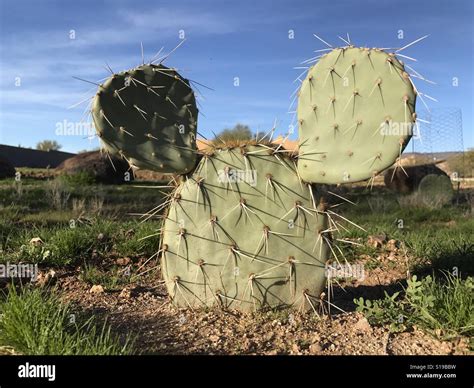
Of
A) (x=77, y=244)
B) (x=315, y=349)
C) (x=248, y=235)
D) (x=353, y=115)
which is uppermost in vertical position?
(x=353, y=115)

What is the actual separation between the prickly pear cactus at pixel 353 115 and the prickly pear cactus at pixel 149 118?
808 millimetres

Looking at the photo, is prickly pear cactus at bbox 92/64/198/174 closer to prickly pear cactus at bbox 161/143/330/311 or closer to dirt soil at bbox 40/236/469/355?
prickly pear cactus at bbox 161/143/330/311

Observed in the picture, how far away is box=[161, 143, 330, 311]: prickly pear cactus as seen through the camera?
133 inches

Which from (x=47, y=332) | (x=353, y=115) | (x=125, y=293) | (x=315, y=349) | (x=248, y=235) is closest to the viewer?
(x=47, y=332)

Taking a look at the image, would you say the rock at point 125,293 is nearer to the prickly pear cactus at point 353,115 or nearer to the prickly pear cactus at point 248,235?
the prickly pear cactus at point 248,235

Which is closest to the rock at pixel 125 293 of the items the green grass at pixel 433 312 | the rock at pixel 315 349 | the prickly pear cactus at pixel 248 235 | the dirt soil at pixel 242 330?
the dirt soil at pixel 242 330

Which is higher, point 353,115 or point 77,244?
point 353,115

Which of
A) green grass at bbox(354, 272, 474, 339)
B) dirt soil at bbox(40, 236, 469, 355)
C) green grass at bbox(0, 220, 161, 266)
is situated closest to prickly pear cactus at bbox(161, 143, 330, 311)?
dirt soil at bbox(40, 236, 469, 355)

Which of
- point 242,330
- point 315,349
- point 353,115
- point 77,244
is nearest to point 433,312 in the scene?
point 315,349

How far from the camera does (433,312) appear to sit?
3.03m

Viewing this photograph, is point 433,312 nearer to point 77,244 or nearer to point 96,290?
point 96,290

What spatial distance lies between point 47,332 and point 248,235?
141 cm

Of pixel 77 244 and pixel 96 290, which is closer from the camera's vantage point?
pixel 96 290
